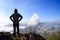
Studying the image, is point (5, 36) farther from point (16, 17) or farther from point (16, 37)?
point (16, 17)

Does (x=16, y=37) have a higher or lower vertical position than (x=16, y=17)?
lower

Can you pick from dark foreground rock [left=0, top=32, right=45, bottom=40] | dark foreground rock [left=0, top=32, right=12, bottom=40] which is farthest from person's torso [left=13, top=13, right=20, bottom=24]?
dark foreground rock [left=0, top=32, right=12, bottom=40]

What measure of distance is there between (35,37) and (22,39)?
5.26 ft

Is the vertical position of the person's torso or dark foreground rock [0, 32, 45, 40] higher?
the person's torso

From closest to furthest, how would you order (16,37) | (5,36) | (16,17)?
(5,36) → (16,37) → (16,17)

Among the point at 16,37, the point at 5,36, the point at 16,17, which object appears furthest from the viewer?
the point at 16,17

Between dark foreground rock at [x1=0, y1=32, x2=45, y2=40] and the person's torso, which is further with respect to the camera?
the person's torso

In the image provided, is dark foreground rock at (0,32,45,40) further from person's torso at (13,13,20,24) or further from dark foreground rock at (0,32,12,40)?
person's torso at (13,13,20,24)

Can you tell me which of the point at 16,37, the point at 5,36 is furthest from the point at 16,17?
the point at 5,36

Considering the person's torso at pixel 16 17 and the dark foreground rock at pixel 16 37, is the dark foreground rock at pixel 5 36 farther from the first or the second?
the person's torso at pixel 16 17

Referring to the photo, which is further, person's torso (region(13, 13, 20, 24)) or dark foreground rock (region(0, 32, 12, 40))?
person's torso (region(13, 13, 20, 24))

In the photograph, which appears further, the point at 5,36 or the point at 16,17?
the point at 16,17

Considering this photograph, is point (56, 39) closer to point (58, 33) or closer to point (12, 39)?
point (58, 33)

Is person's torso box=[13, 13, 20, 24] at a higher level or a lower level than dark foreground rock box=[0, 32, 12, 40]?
higher
